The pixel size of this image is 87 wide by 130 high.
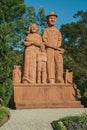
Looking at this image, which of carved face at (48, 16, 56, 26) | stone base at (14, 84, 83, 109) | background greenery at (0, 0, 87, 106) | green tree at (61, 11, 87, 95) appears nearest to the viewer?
stone base at (14, 84, 83, 109)

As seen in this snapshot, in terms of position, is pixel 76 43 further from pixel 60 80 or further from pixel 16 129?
pixel 16 129

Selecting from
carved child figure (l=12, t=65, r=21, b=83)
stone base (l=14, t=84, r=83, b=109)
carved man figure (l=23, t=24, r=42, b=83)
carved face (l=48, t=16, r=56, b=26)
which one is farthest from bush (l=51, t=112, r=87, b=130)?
carved face (l=48, t=16, r=56, b=26)

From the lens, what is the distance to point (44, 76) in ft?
69.5

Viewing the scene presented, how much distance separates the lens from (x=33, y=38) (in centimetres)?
2142

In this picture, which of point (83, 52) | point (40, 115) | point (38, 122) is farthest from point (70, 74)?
point (83, 52)

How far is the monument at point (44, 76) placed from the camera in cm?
2047

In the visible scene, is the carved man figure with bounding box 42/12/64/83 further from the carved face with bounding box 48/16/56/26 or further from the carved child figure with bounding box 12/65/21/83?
the carved child figure with bounding box 12/65/21/83

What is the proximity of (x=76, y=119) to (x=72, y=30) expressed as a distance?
24.7 metres

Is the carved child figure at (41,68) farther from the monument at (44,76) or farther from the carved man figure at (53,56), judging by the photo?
the carved man figure at (53,56)

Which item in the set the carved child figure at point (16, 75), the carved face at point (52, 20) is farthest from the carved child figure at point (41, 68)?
the carved face at point (52, 20)

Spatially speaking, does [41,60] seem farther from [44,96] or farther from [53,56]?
[44,96]

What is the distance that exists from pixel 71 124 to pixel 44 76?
7.89 m

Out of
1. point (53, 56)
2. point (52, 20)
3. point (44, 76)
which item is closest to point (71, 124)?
point (44, 76)

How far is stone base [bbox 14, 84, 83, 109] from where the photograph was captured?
20.1 m
